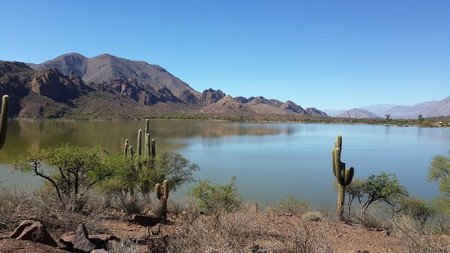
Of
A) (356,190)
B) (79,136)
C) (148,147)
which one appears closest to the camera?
(356,190)

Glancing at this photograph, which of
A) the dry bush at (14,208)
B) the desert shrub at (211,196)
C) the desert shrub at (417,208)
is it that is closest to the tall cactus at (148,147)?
the desert shrub at (211,196)

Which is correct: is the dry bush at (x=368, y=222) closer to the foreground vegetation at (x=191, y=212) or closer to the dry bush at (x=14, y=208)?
the foreground vegetation at (x=191, y=212)

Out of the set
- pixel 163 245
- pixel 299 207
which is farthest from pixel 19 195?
pixel 299 207

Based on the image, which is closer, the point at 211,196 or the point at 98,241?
Answer: the point at 98,241

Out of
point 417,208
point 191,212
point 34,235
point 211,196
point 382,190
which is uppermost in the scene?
point 34,235

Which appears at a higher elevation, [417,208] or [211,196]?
[211,196]

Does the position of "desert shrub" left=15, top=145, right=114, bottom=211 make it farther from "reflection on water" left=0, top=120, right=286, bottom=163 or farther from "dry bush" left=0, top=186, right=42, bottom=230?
"reflection on water" left=0, top=120, right=286, bottom=163

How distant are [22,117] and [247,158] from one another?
416 ft

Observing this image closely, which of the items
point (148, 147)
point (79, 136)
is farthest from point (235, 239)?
point (79, 136)

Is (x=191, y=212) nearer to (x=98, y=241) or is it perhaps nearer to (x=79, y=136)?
(x=98, y=241)

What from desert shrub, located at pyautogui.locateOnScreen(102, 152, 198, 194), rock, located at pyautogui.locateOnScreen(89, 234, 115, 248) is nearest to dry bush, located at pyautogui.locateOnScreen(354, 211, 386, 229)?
desert shrub, located at pyautogui.locateOnScreen(102, 152, 198, 194)

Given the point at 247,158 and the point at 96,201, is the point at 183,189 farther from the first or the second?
the point at 247,158

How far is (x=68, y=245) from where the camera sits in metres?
7.66

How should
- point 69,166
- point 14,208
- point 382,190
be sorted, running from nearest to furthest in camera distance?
point 14,208
point 69,166
point 382,190
